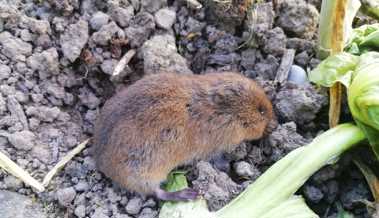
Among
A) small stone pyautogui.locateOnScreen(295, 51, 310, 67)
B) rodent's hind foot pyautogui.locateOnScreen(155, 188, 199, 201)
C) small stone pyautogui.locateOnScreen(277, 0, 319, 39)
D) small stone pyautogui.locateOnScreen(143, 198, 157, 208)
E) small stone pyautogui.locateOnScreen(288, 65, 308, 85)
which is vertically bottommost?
small stone pyautogui.locateOnScreen(143, 198, 157, 208)

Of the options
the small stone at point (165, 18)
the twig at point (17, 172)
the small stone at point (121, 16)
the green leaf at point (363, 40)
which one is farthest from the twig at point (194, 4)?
the twig at point (17, 172)

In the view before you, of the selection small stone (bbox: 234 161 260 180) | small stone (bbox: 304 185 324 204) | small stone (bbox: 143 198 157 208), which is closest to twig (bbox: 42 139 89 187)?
small stone (bbox: 143 198 157 208)

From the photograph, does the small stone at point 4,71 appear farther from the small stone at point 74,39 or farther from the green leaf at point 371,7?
the green leaf at point 371,7

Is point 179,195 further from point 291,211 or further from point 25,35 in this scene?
point 25,35

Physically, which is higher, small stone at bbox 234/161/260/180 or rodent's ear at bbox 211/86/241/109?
rodent's ear at bbox 211/86/241/109

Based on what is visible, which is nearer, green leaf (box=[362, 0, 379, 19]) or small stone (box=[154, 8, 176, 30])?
small stone (box=[154, 8, 176, 30])

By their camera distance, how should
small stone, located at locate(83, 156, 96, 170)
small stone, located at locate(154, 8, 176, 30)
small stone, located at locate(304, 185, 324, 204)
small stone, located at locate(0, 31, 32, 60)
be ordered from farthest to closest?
small stone, located at locate(154, 8, 176, 30) < small stone, located at locate(0, 31, 32, 60) < small stone, located at locate(83, 156, 96, 170) < small stone, located at locate(304, 185, 324, 204)

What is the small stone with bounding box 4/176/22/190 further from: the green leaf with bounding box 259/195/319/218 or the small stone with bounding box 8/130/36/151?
the green leaf with bounding box 259/195/319/218
